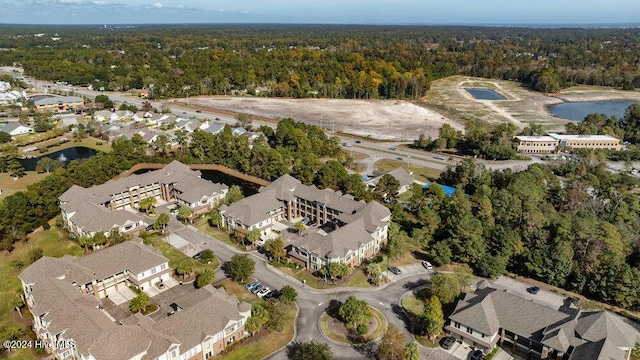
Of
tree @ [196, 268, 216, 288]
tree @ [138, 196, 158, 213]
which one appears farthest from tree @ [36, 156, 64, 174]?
tree @ [196, 268, 216, 288]

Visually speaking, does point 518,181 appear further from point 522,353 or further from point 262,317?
point 262,317

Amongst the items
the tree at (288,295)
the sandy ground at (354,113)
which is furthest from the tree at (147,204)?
the sandy ground at (354,113)

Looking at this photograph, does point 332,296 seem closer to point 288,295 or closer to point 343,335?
point 288,295

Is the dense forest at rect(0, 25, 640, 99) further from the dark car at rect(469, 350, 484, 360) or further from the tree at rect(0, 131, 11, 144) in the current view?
the dark car at rect(469, 350, 484, 360)

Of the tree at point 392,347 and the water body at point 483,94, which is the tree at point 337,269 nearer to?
the tree at point 392,347

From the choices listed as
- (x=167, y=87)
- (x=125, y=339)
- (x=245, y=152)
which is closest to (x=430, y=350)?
(x=125, y=339)

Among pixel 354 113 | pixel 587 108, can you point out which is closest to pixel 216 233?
pixel 354 113
